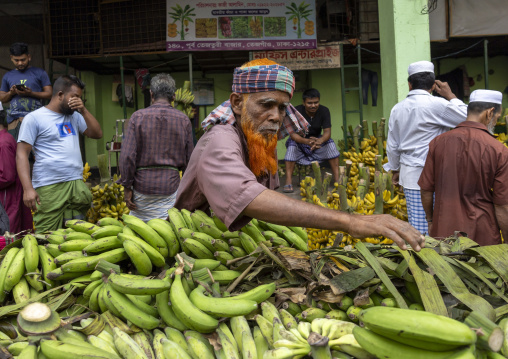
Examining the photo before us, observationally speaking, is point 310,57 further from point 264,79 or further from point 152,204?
point 264,79

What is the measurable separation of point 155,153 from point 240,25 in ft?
16.2

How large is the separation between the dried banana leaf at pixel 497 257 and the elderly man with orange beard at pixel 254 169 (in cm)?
27

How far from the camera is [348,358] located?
46.6 inches

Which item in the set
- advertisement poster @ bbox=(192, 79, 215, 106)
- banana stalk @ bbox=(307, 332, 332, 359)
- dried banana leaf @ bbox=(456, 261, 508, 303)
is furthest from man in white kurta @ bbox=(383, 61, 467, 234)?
advertisement poster @ bbox=(192, 79, 215, 106)

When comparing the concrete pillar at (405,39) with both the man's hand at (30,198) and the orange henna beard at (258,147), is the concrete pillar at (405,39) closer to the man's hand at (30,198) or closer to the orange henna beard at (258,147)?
the orange henna beard at (258,147)

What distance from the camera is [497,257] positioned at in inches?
59.1

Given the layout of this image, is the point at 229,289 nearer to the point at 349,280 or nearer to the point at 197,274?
the point at 197,274

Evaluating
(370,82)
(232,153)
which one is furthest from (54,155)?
(370,82)

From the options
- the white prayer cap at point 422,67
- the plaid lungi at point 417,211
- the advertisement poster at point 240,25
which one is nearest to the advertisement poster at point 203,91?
the advertisement poster at point 240,25

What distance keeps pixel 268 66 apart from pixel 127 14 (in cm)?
770

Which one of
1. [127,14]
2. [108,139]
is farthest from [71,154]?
[108,139]

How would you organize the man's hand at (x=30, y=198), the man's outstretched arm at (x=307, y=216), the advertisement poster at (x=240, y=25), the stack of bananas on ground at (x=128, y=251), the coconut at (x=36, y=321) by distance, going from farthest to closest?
1. the advertisement poster at (x=240, y=25)
2. the man's hand at (x=30, y=198)
3. the stack of bananas on ground at (x=128, y=251)
4. the man's outstretched arm at (x=307, y=216)
5. the coconut at (x=36, y=321)

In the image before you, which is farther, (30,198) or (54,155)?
(54,155)

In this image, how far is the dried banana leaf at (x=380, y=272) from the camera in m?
1.33
